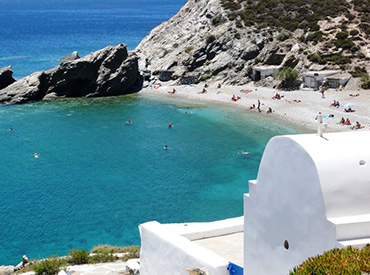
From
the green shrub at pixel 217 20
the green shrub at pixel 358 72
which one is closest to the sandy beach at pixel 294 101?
the green shrub at pixel 358 72

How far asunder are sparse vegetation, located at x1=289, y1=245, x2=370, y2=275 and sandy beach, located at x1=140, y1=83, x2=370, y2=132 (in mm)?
43719

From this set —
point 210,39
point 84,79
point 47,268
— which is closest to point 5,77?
point 84,79

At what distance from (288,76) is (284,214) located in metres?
58.3

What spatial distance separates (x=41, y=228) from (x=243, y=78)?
47470 mm

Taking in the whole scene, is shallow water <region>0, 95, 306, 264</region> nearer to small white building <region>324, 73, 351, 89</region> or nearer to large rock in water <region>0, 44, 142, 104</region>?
large rock in water <region>0, 44, 142, 104</region>

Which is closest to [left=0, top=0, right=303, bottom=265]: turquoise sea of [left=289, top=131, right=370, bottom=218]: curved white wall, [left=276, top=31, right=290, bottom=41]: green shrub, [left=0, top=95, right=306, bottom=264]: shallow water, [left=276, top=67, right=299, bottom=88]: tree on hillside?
[left=0, top=95, right=306, bottom=264]: shallow water

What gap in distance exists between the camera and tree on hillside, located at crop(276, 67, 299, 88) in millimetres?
69250

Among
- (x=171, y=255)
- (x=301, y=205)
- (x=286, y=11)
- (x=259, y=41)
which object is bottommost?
(x=171, y=255)

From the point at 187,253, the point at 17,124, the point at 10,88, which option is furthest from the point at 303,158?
the point at 10,88

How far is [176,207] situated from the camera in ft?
122

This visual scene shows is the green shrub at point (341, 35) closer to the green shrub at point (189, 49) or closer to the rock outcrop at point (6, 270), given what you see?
the green shrub at point (189, 49)

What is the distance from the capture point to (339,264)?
9.05 meters

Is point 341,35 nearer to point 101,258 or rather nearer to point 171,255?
point 101,258

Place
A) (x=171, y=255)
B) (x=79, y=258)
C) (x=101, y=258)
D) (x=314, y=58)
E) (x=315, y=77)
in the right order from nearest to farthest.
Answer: (x=171, y=255), (x=79, y=258), (x=101, y=258), (x=315, y=77), (x=314, y=58)
